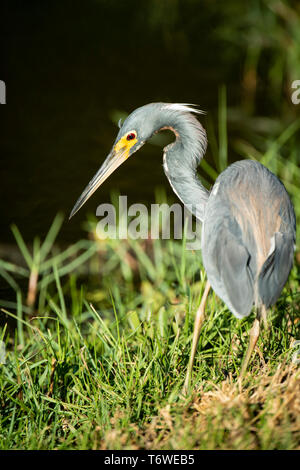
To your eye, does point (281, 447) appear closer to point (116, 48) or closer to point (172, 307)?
point (172, 307)

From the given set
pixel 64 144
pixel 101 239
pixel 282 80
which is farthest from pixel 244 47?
pixel 101 239

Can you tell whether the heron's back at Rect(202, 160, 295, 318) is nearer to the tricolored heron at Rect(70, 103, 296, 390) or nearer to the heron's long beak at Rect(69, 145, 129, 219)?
the tricolored heron at Rect(70, 103, 296, 390)

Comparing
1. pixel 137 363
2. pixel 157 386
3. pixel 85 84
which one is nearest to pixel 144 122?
pixel 137 363

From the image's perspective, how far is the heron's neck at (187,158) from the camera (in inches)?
A: 128

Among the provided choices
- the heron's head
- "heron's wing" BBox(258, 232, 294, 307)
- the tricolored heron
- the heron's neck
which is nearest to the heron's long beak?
the heron's head

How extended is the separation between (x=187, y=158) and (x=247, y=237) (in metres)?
0.59

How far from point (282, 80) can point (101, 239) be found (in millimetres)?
3543

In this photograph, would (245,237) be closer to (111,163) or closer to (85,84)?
(111,163)

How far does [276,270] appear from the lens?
2.90 meters

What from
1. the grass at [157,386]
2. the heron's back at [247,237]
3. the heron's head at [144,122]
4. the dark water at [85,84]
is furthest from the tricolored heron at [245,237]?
the dark water at [85,84]

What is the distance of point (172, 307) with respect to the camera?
4000 millimetres

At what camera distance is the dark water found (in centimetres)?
582

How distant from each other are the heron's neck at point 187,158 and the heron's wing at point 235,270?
1.33 ft

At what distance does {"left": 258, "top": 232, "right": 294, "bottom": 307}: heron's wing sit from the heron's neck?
1.53ft
